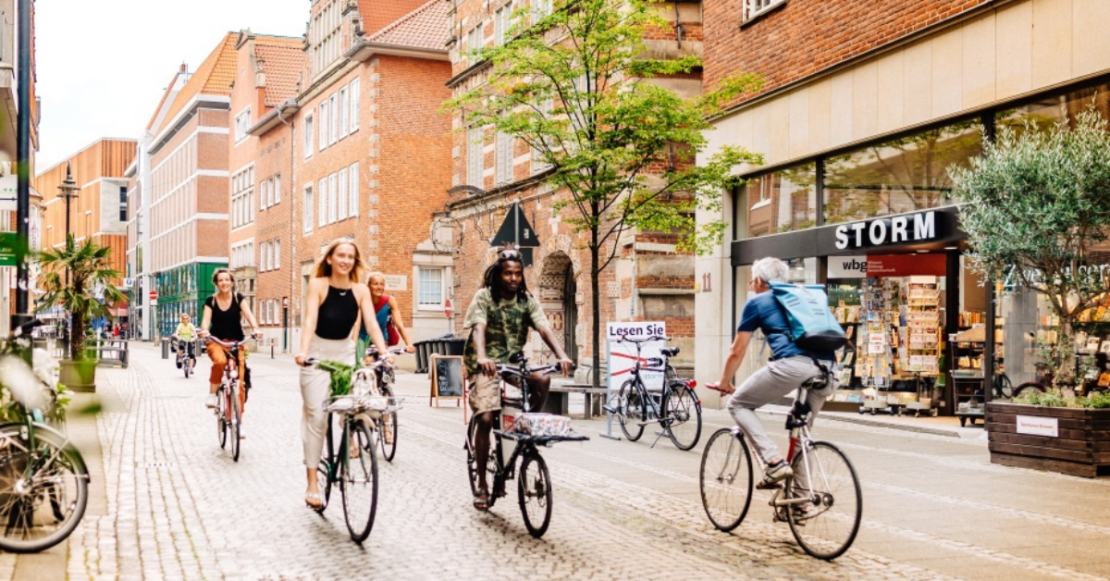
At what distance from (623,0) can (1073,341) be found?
9756mm

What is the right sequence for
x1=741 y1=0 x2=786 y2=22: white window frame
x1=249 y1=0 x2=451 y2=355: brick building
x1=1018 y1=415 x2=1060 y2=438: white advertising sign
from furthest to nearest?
1. x1=249 y1=0 x2=451 y2=355: brick building
2. x1=741 y1=0 x2=786 y2=22: white window frame
3. x1=1018 y1=415 x2=1060 y2=438: white advertising sign

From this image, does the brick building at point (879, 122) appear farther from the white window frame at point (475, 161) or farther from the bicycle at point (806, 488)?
the white window frame at point (475, 161)

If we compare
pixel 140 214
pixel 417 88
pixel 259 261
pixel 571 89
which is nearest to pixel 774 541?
pixel 571 89

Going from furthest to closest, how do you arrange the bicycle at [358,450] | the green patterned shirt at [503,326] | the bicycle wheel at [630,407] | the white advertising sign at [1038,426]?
the bicycle wheel at [630,407], the white advertising sign at [1038,426], the green patterned shirt at [503,326], the bicycle at [358,450]

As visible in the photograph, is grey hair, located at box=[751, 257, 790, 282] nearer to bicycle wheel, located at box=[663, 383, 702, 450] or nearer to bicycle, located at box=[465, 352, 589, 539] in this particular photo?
bicycle, located at box=[465, 352, 589, 539]

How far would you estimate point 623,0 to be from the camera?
64.3ft

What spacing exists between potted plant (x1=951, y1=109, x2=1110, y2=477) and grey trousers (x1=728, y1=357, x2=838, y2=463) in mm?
4929

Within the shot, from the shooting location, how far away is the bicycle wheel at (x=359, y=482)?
7.34 meters

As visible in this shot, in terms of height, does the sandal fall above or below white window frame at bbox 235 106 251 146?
below

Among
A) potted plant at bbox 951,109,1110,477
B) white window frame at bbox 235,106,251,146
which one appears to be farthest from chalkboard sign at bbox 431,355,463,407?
white window frame at bbox 235,106,251,146

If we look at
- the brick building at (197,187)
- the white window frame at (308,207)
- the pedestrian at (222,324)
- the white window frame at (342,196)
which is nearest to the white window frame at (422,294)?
the white window frame at (342,196)

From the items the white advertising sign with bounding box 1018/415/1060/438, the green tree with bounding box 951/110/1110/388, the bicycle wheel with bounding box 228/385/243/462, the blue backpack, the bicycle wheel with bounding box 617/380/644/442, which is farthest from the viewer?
the bicycle wheel with bounding box 617/380/644/442

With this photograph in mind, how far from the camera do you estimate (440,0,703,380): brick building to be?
26625 millimetres

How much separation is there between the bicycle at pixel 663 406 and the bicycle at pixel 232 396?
15.0 ft
